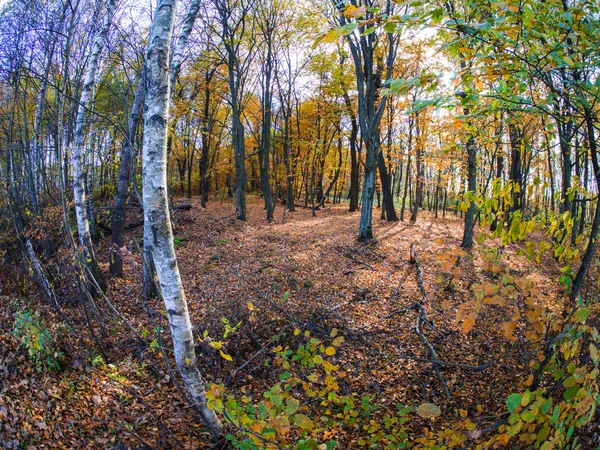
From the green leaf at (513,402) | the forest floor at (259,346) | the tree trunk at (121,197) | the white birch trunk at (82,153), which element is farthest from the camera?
the tree trunk at (121,197)

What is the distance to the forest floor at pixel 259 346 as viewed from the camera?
3.76 metres

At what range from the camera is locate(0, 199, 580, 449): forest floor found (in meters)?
3.76

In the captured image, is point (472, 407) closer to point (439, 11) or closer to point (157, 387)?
point (157, 387)

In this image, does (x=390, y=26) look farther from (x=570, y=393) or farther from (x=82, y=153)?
(x=82, y=153)

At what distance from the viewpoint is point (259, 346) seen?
18.6ft

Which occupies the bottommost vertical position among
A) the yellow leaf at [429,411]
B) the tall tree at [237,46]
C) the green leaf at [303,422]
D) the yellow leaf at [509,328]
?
the green leaf at [303,422]

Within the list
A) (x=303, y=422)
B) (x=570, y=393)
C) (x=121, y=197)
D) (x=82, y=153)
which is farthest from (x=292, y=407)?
(x=121, y=197)

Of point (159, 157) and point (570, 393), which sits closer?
point (570, 393)

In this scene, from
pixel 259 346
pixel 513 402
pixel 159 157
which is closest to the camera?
pixel 513 402

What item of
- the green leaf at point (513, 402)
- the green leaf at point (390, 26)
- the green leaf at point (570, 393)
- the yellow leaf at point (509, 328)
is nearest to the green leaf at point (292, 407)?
the green leaf at point (513, 402)

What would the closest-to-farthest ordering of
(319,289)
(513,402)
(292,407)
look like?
(513,402) < (292,407) < (319,289)

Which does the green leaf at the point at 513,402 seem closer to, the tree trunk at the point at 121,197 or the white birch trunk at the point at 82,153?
the white birch trunk at the point at 82,153

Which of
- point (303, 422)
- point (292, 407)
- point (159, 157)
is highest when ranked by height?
point (159, 157)

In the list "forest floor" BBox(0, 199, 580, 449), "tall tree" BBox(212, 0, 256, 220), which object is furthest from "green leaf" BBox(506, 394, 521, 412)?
"tall tree" BBox(212, 0, 256, 220)
